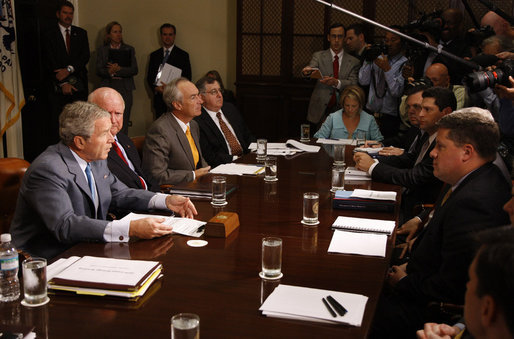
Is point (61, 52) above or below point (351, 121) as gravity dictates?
above

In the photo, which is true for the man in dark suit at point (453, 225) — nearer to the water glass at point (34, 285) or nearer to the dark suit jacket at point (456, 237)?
the dark suit jacket at point (456, 237)

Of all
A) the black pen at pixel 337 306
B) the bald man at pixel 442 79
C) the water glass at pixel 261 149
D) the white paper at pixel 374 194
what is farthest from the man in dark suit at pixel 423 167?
the black pen at pixel 337 306

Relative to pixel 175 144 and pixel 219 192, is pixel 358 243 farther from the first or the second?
pixel 175 144

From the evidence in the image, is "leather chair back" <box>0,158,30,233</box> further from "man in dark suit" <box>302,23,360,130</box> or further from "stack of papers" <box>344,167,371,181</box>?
"man in dark suit" <box>302,23,360,130</box>

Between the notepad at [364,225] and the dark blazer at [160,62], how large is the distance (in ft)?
17.6

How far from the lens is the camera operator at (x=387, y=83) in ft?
18.9

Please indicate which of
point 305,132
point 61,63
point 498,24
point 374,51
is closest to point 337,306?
point 305,132

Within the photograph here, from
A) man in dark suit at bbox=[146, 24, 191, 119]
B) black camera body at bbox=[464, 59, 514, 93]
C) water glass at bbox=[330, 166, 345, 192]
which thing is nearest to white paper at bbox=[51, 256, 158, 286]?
water glass at bbox=[330, 166, 345, 192]

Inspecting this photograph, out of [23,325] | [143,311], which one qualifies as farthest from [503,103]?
[23,325]

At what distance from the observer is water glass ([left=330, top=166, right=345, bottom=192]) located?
304 cm

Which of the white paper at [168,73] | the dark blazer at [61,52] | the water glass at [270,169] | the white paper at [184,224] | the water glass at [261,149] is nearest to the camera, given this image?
the white paper at [184,224]

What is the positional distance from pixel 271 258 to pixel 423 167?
71.6 inches

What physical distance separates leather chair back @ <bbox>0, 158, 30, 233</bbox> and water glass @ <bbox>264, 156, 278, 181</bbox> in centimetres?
129

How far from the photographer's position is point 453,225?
6.88ft
